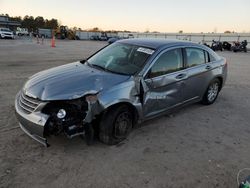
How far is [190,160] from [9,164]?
2.49 meters

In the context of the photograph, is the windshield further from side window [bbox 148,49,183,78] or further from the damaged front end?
the damaged front end

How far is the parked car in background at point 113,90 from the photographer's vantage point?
3.27 meters

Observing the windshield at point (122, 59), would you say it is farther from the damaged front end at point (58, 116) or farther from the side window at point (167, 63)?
the damaged front end at point (58, 116)

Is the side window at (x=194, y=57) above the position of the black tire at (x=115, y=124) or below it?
above

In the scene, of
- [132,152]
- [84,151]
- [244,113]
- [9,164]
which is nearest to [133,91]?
[132,152]

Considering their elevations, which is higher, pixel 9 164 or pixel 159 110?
pixel 159 110

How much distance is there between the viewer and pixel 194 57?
505 centimetres

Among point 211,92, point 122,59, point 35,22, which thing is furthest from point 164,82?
point 35,22

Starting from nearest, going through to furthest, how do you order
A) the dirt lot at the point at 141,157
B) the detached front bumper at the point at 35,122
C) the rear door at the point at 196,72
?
the dirt lot at the point at 141,157 → the detached front bumper at the point at 35,122 → the rear door at the point at 196,72

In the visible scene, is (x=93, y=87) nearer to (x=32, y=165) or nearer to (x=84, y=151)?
(x=84, y=151)

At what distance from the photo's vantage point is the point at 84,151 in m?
3.54

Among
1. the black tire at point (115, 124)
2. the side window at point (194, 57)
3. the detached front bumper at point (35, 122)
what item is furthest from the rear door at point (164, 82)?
the detached front bumper at point (35, 122)

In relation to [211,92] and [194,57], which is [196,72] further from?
[211,92]

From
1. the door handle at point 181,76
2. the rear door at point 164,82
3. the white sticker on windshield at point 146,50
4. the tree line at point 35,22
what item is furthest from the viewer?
the tree line at point 35,22
